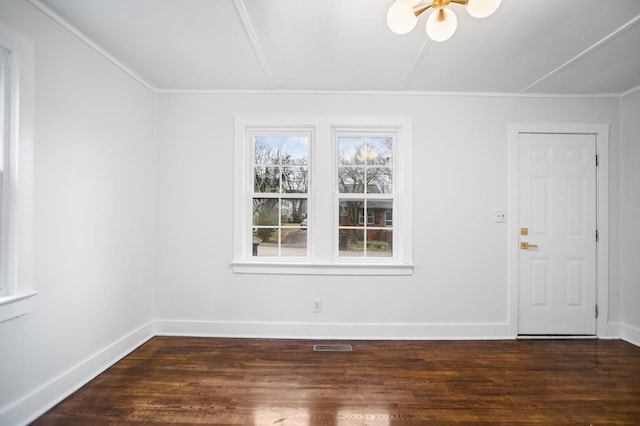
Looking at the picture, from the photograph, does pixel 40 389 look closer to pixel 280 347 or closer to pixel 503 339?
pixel 280 347

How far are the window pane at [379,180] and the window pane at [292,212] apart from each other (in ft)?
2.46

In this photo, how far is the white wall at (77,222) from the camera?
6.10ft

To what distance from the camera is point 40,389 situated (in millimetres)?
1911

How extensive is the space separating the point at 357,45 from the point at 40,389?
3.16 metres

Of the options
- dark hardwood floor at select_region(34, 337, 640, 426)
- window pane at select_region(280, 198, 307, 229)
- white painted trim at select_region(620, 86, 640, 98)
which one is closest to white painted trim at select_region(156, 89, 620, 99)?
white painted trim at select_region(620, 86, 640, 98)

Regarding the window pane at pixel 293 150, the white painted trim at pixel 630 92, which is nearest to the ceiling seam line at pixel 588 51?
the white painted trim at pixel 630 92

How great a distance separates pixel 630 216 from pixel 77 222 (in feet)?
16.4

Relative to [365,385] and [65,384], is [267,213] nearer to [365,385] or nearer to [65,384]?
[365,385]

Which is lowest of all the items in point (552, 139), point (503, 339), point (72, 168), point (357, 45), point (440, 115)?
point (503, 339)

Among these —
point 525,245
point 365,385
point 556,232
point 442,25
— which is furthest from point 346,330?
point 442,25

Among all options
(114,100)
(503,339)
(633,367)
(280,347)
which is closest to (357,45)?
(114,100)

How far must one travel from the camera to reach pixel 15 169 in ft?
5.77

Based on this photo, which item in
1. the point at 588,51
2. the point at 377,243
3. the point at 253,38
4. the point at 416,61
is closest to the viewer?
the point at 253,38

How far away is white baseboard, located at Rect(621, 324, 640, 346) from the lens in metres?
2.98
